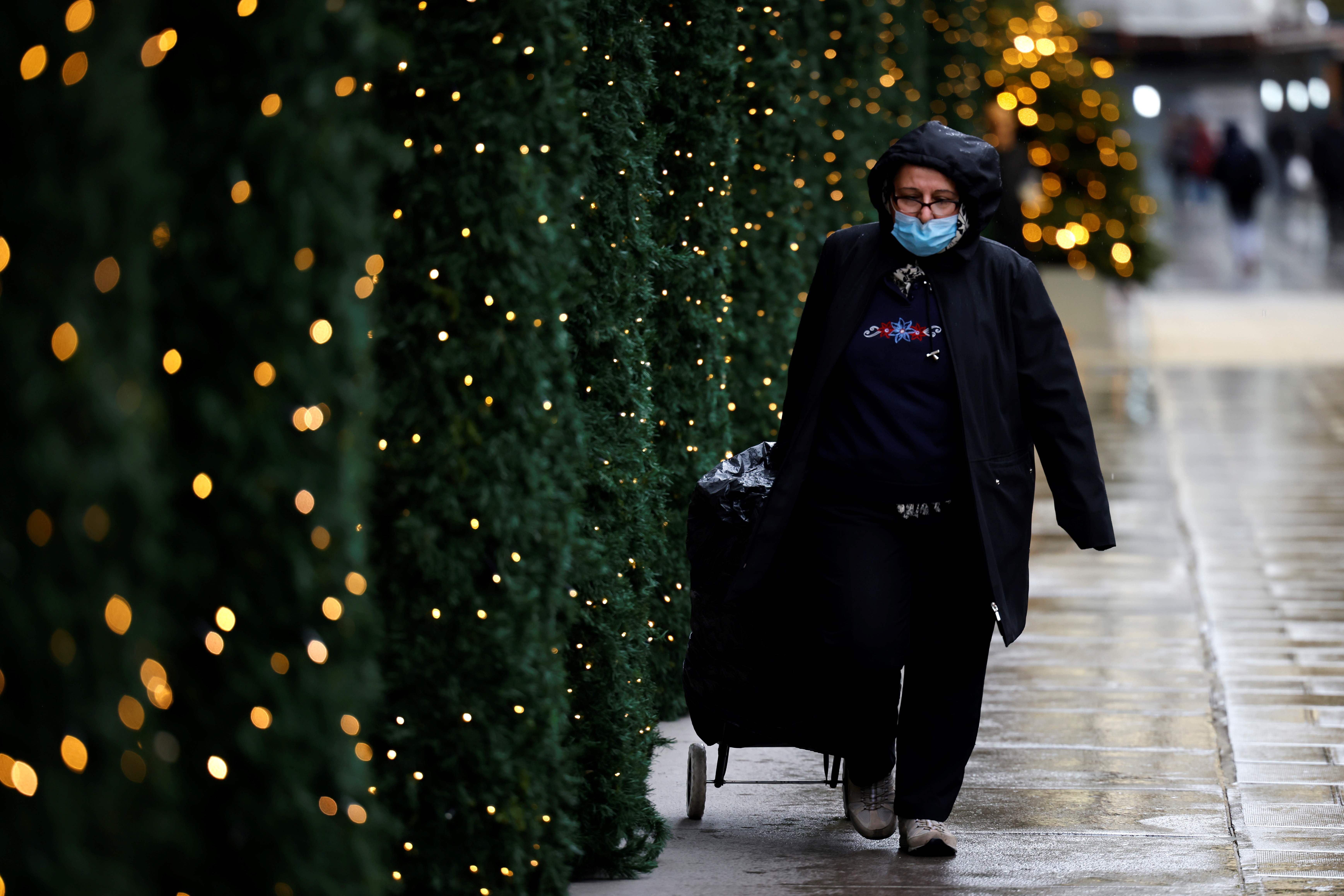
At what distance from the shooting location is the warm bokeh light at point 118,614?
6.97 feet

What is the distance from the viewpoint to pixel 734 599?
4.57m

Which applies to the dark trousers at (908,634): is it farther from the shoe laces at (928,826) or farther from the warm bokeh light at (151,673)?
the warm bokeh light at (151,673)

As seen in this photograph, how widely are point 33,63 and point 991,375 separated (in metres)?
2.85

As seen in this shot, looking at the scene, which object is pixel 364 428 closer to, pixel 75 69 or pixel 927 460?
pixel 75 69

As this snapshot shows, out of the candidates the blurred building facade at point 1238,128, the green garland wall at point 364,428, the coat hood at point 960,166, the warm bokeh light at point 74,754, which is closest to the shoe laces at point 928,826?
the green garland wall at point 364,428

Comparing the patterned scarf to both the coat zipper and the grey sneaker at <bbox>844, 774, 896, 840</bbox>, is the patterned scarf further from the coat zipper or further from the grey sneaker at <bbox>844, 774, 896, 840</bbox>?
the grey sneaker at <bbox>844, 774, 896, 840</bbox>

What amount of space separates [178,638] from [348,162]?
0.72 m

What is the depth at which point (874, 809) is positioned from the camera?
468 cm

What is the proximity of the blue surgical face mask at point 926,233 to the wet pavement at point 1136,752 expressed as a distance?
1166 millimetres

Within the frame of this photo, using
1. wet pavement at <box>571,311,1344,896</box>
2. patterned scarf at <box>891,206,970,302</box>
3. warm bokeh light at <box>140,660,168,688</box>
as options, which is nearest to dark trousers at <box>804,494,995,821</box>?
wet pavement at <box>571,311,1344,896</box>

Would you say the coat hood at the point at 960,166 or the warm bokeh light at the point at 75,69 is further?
the coat hood at the point at 960,166

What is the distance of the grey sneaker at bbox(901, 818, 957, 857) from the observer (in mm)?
4559

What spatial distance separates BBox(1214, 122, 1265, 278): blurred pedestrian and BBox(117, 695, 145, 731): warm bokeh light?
85.8 ft

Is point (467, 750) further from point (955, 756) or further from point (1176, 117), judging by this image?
point (1176, 117)
